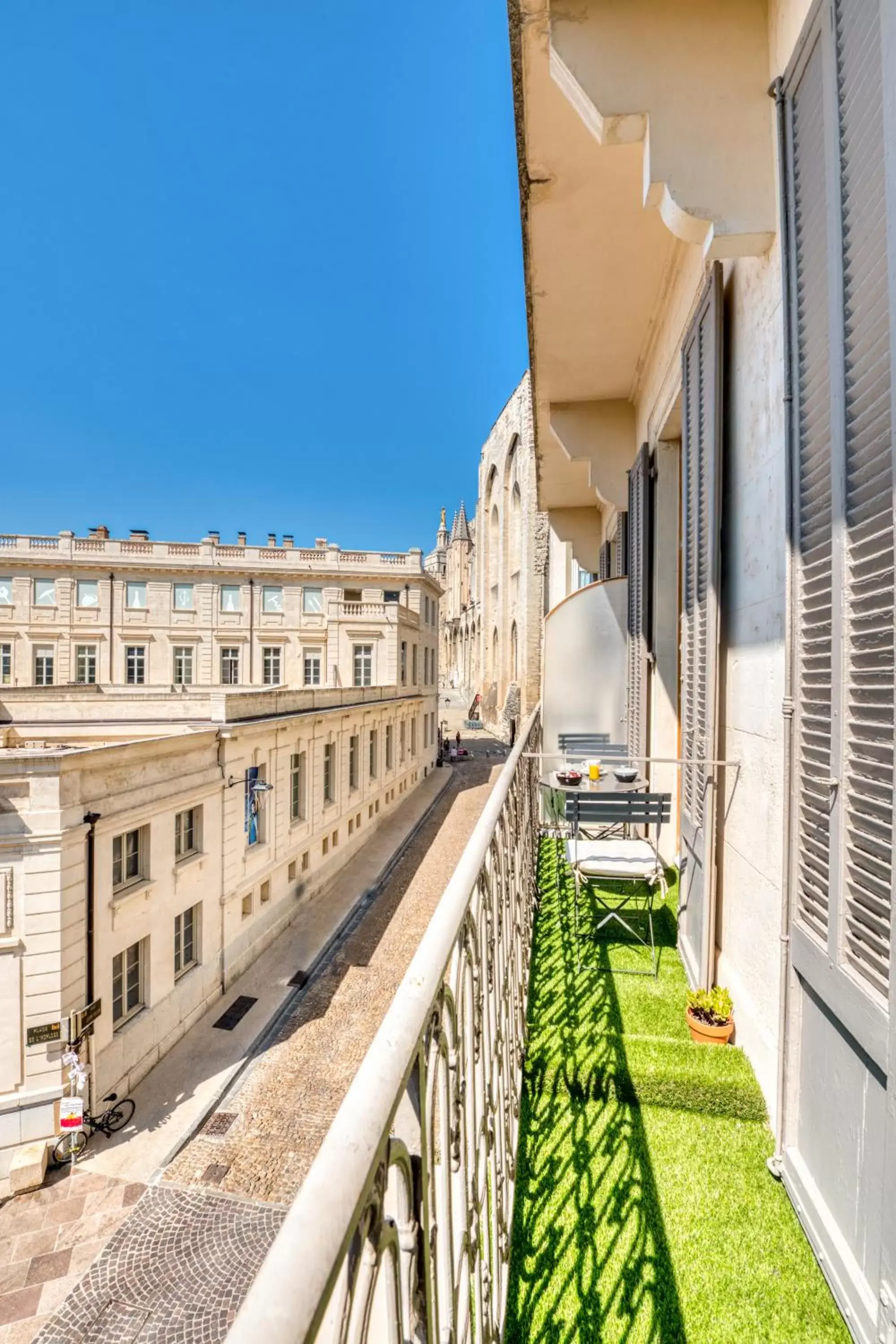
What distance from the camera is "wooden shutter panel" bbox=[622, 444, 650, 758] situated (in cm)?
584

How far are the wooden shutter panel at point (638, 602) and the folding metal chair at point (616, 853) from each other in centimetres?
166

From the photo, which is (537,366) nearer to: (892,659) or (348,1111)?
(892,659)

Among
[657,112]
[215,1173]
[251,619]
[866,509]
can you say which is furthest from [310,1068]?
[251,619]

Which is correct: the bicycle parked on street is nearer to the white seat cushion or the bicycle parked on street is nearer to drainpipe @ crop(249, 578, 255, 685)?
the white seat cushion

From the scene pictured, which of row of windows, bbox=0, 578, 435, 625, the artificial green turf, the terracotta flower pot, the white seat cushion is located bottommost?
the artificial green turf

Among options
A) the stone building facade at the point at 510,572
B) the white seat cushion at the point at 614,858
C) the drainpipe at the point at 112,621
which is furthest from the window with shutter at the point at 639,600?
the drainpipe at the point at 112,621

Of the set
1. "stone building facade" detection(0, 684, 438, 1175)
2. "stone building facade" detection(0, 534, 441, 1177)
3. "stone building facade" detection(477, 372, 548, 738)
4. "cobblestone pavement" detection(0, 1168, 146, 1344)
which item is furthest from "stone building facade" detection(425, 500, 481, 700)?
"cobblestone pavement" detection(0, 1168, 146, 1344)

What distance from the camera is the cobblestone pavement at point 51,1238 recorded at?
5.77 m

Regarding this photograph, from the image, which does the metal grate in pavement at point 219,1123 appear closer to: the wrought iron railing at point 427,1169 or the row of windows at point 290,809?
the row of windows at point 290,809

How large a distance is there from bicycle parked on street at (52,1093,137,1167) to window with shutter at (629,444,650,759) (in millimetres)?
9000

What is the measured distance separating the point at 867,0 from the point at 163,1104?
12.3 meters

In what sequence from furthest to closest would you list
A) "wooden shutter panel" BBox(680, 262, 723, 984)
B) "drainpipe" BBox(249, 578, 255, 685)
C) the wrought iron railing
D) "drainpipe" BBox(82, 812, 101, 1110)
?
1. "drainpipe" BBox(249, 578, 255, 685)
2. "drainpipe" BBox(82, 812, 101, 1110)
3. "wooden shutter panel" BBox(680, 262, 723, 984)
4. the wrought iron railing

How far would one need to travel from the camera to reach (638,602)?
6027 millimetres

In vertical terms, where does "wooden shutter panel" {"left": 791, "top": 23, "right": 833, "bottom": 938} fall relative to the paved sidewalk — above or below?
above
